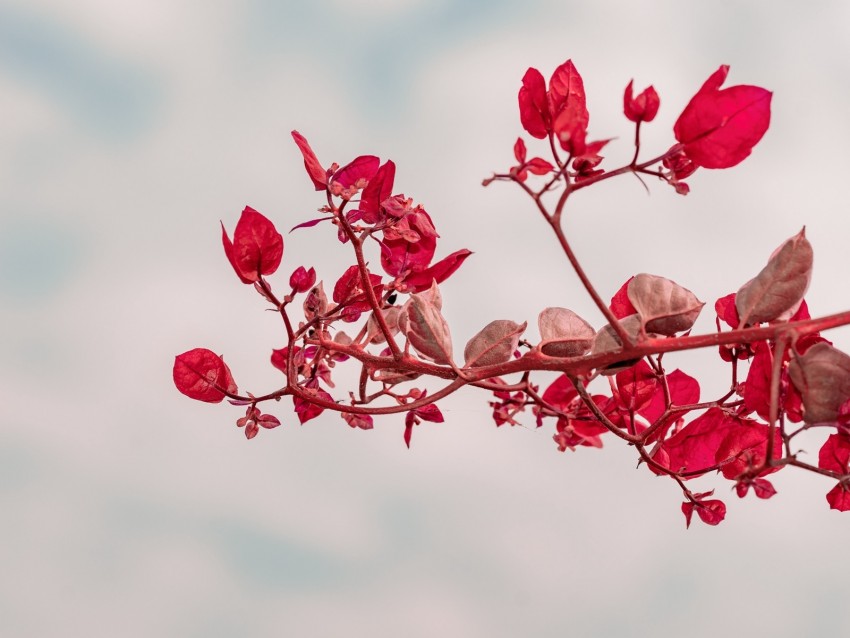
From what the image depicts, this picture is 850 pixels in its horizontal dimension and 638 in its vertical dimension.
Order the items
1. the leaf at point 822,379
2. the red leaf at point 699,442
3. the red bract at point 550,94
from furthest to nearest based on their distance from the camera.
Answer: the red leaf at point 699,442, the red bract at point 550,94, the leaf at point 822,379

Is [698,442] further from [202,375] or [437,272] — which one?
[202,375]

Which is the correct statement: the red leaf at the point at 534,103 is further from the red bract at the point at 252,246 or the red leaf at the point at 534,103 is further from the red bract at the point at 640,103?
the red bract at the point at 252,246

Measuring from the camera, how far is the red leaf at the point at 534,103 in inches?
28.5

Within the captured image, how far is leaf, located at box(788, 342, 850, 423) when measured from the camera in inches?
24.0

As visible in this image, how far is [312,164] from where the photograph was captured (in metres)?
0.74

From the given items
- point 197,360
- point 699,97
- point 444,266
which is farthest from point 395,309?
point 699,97

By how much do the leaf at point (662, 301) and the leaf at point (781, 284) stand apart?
4cm

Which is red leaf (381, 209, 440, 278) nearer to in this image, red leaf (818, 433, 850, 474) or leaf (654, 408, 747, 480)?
leaf (654, 408, 747, 480)

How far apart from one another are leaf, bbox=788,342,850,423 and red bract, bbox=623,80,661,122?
20 cm

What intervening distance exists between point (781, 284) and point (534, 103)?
0.24 metres

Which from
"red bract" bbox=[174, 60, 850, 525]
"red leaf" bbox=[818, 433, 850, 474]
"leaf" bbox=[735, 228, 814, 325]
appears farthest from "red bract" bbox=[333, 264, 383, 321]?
"red leaf" bbox=[818, 433, 850, 474]

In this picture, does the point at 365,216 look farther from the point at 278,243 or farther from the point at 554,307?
the point at 554,307

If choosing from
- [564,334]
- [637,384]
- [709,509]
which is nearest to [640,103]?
[564,334]

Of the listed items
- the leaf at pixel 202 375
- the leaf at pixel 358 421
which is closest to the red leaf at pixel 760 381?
the leaf at pixel 358 421
